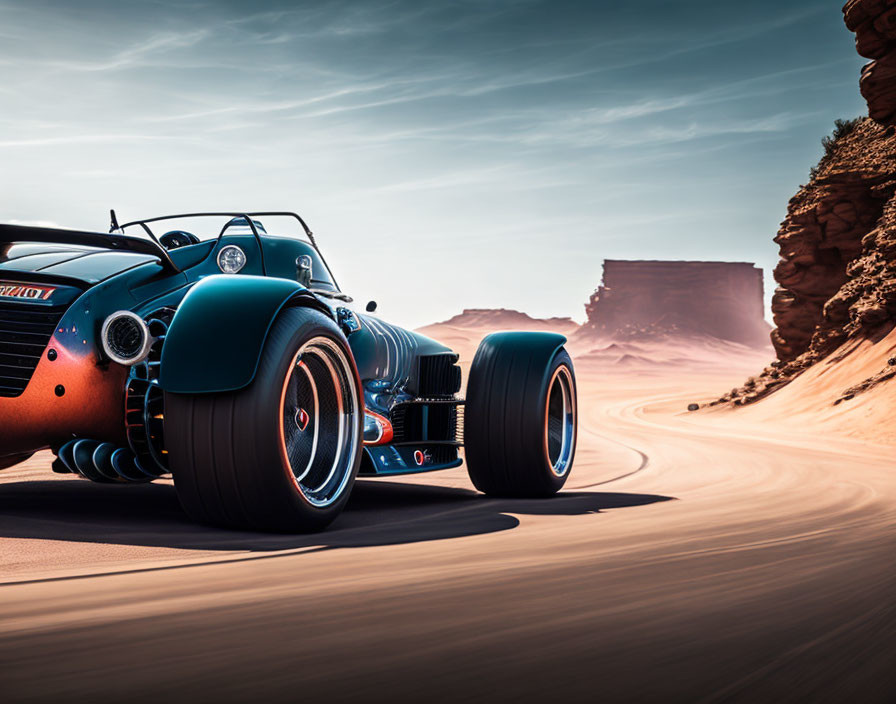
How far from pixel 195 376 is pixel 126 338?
81 centimetres

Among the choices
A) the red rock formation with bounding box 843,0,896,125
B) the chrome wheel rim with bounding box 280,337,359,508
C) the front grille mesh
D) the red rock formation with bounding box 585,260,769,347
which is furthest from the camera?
the red rock formation with bounding box 585,260,769,347

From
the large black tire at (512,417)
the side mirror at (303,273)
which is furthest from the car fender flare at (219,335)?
the large black tire at (512,417)

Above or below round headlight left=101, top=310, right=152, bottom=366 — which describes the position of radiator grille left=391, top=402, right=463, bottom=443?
below

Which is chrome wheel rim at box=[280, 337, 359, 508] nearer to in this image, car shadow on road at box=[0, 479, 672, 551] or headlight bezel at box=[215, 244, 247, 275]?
car shadow on road at box=[0, 479, 672, 551]

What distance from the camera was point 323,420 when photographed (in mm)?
4961

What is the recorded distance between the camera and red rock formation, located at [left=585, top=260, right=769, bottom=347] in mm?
163875

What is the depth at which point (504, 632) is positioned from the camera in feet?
8.50

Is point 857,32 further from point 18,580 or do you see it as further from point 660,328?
point 660,328

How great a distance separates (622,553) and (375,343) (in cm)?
280

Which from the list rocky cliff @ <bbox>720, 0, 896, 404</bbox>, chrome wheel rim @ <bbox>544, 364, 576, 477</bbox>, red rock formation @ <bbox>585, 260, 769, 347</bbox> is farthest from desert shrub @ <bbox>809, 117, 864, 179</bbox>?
red rock formation @ <bbox>585, 260, 769, 347</bbox>

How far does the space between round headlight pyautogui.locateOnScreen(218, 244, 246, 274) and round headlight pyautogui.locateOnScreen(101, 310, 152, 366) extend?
1.34m

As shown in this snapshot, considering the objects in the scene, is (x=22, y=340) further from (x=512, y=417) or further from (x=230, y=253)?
(x=512, y=417)

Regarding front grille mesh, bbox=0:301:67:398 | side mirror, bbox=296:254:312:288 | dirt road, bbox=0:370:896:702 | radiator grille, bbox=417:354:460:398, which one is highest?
side mirror, bbox=296:254:312:288

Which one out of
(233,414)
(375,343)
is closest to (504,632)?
(233,414)
